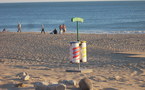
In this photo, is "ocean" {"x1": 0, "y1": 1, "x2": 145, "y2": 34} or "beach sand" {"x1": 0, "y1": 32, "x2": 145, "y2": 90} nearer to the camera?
"beach sand" {"x1": 0, "y1": 32, "x2": 145, "y2": 90}

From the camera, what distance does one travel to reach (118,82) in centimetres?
927

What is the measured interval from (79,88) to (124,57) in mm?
7793

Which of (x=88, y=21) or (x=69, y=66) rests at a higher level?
(x=88, y=21)

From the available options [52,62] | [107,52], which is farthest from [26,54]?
[107,52]

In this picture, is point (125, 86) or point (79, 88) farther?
point (125, 86)

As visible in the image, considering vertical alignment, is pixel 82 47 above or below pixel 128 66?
above

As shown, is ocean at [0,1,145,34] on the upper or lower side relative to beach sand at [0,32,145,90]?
upper

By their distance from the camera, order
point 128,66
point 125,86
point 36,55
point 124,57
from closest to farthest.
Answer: point 125,86 < point 128,66 < point 124,57 < point 36,55

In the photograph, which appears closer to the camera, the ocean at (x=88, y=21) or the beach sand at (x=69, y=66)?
the beach sand at (x=69, y=66)

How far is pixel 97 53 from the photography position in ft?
55.8

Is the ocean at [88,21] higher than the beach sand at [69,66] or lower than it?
higher

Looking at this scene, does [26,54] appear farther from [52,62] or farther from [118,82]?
[118,82]

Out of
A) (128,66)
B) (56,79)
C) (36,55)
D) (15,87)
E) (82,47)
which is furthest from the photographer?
(36,55)

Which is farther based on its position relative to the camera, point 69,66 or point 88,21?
point 88,21
